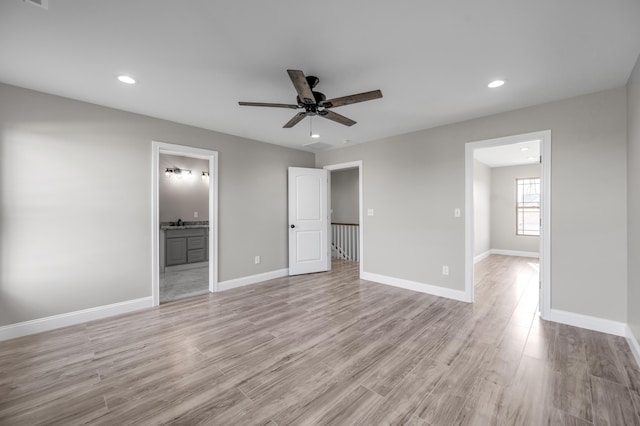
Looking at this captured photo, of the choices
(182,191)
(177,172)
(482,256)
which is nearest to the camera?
(177,172)

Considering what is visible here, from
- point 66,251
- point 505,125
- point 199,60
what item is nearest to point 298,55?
point 199,60

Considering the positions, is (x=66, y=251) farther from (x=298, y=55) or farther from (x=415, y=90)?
(x=415, y=90)

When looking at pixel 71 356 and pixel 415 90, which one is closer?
pixel 71 356

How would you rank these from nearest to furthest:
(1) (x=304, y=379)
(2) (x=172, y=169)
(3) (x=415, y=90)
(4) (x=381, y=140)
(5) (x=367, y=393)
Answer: (5) (x=367, y=393) → (1) (x=304, y=379) → (3) (x=415, y=90) → (4) (x=381, y=140) → (2) (x=172, y=169)

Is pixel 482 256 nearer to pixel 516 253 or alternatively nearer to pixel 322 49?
pixel 516 253

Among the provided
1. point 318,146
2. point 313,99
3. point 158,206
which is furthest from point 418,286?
point 158,206

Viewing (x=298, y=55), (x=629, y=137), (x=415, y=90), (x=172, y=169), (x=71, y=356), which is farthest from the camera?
(x=172, y=169)

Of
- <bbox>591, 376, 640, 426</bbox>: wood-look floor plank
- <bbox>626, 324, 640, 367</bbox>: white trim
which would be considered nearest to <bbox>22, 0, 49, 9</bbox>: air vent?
<bbox>591, 376, 640, 426</bbox>: wood-look floor plank

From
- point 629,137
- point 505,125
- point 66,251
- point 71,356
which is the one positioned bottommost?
point 71,356

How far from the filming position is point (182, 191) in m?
6.29

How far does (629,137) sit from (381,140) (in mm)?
2932

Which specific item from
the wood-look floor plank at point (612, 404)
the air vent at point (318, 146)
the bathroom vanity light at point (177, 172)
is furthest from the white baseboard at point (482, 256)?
the bathroom vanity light at point (177, 172)

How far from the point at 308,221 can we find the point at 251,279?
157 centimetres

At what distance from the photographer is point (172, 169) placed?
6.10 m
